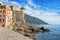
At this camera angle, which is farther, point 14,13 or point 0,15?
point 14,13

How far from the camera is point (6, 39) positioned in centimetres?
4153

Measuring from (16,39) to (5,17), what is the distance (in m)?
33.5

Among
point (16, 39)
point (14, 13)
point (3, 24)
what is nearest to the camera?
point (16, 39)

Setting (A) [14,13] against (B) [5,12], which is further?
(A) [14,13]

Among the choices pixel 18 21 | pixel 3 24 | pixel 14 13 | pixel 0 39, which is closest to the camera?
pixel 0 39

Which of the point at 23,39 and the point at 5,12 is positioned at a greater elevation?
the point at 5,12

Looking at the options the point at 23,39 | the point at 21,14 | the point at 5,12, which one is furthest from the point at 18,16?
the point at 23,39

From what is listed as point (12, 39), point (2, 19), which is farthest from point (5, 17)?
point (12, 39)

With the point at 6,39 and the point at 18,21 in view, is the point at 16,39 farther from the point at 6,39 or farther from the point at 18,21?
the point at 18,21

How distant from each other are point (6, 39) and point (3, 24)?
33.6 meters

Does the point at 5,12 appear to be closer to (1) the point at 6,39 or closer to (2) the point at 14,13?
(2) the point at 14,13

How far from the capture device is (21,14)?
359 feet

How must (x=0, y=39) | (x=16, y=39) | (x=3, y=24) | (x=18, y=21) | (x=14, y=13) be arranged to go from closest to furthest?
1. (x=0, y=39)
2. (x=16, y=39)
3. (x=3, y=24)
4. (x=14, y=13)
5. (x=18, y=21)

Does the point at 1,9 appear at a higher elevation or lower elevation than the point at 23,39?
higher
